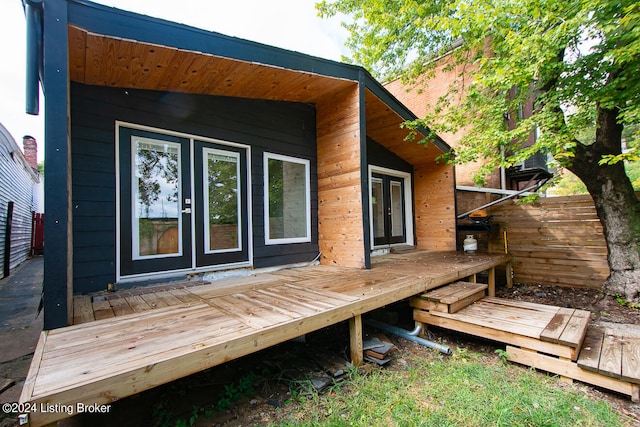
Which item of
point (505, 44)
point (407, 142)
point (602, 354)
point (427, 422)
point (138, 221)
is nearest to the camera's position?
point (427, 422)

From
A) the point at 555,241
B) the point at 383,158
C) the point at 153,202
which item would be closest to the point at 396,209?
the point at 383,158

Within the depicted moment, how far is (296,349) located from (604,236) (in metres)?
5.31

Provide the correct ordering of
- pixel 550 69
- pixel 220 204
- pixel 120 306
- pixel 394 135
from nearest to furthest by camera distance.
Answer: pixel 120 306 < pixel 220 204 < pixel 550 69 < pixel 394 135

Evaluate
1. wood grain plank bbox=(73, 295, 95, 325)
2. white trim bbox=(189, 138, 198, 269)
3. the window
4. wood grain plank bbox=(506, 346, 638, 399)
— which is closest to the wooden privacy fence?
wood grain plank bbox=(506, 346, 638, 399)

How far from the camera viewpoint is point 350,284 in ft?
10.2

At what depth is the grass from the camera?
1741 mm

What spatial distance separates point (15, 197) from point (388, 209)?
10.5 m

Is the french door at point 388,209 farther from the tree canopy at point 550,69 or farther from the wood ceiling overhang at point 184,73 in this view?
the wood ceiling overhang at point 184,73

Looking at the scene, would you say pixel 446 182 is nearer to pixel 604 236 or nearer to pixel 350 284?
pixel 604 236

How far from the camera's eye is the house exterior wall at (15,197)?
253 inches

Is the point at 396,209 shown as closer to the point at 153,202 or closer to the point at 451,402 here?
the point at 451,402

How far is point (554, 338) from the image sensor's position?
2.31 m

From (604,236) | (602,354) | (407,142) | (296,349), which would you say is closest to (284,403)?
(296,349)

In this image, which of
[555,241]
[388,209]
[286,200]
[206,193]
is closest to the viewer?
[206,193]
